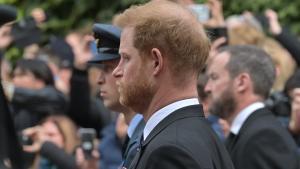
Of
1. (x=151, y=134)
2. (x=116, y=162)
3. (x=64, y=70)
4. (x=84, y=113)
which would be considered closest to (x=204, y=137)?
(x=151, y=134)

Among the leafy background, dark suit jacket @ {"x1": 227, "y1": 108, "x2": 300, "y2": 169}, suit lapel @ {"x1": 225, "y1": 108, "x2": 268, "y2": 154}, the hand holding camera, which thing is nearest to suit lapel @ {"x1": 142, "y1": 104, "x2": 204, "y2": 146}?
dark suit jacket @ {"x1": 227, "y1": 108, "x2": 300, "y2": 169}

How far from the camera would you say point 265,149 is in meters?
5.34

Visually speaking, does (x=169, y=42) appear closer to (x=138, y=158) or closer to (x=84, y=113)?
(x=138, y=158)

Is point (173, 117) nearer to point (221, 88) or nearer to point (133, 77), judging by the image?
point (133, 77)

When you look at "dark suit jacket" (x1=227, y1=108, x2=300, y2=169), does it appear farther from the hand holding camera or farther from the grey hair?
the hand holding camera

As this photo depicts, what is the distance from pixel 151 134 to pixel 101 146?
421 centimetres

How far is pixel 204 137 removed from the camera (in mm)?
3381

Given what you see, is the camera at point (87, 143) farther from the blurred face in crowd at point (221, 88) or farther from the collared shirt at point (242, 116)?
the collared shirt at point (242, 116)

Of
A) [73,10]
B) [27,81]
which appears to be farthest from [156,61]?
[73,10]

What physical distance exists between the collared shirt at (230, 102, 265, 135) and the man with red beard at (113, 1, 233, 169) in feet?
7.41

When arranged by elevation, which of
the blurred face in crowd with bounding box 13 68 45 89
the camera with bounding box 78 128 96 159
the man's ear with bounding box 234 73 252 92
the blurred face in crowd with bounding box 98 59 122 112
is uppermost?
the blurred face in crowd with bounding box 98 59 122 112

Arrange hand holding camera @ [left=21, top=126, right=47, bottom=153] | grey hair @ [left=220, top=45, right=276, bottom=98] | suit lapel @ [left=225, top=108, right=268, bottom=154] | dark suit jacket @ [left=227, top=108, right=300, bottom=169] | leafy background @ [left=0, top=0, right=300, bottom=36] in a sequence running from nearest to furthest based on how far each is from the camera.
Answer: dark suit jacket @ [left=227, top=108, right=300, bottom=169], suit lapel @ [left=225, top=108, right=268, bottom=154], grey hair @ [left=220, top=45, right=276, bottom=98], hand holding camera @ [left=21, top=126, right=47, bottom=153], leafy background @ [left=0, top=0, right=300, bottom=36]

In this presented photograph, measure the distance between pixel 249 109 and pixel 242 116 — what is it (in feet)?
0.23

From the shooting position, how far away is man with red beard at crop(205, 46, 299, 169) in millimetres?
5363
